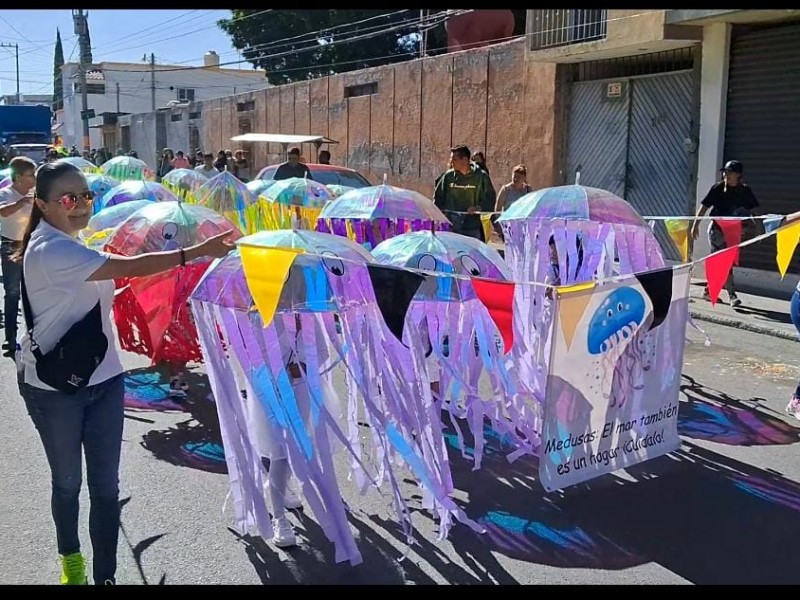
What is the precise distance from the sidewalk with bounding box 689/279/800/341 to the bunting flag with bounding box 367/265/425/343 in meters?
6.39

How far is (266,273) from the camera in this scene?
152 inches

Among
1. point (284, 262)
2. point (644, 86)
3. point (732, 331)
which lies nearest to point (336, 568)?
point (284, 262)

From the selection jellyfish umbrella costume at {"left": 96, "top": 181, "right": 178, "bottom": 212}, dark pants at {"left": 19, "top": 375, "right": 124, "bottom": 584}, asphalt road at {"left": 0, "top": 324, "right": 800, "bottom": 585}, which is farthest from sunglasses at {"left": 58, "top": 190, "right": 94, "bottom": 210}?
jellyfish umbrella costume at {"left": 96, "top": 181, "right": 178, "bottom": 212}

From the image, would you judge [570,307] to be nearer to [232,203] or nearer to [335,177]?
[232,203]

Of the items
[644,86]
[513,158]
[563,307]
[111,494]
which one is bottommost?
[111,494]

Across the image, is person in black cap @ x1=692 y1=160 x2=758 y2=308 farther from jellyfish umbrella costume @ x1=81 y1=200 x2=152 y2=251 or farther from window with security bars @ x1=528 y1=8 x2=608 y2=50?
jellyfish umbrella costume @ x1=81 y1=200 x2=152 y2=251

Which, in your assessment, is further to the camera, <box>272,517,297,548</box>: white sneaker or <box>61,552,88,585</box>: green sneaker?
<box>272,517,297,548</box>: white sneaker

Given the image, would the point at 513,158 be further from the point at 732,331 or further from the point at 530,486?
the point at 530,486

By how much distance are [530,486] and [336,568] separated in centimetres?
150

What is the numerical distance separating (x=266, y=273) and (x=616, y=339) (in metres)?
1.96

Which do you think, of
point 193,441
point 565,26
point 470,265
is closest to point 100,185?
point 193,441

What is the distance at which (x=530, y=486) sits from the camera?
498 centimetres

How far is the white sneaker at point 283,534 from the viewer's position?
4.11 metres

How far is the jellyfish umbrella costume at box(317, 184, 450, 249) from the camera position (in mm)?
7750
